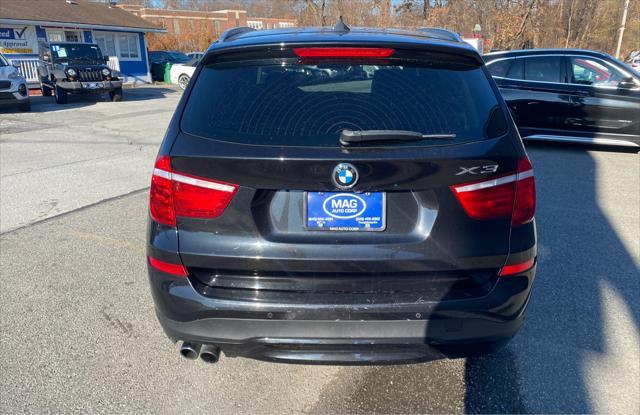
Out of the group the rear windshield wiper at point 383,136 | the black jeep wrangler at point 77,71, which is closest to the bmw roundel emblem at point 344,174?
the rear windshield wiper at point 383,136

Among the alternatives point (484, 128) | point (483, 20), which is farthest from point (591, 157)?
point (483, 20)

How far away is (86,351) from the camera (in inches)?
118

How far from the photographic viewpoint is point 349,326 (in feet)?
7.04

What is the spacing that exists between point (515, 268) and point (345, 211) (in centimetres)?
82

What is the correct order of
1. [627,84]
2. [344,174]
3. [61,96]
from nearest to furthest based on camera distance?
[344,174] < [627,84] < [61,96]

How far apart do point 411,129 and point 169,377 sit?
74.9 inches

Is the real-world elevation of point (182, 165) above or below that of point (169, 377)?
above

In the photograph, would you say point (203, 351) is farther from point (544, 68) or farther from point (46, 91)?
point (46, 91)

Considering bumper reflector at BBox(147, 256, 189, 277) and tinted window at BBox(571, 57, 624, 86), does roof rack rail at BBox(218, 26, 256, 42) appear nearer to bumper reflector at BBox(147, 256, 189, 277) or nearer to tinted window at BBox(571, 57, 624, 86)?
bumper reflector at BBox(147, 256, 189, 277)

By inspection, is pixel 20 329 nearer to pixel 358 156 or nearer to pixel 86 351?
pixel 86 351

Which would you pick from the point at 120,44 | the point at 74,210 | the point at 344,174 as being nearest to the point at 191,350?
the point at 344,174

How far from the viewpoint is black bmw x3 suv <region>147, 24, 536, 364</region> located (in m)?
2.11

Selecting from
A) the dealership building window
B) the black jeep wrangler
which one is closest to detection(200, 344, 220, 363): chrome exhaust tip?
the black jeep wrangler

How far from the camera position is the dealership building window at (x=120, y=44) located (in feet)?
87.6
